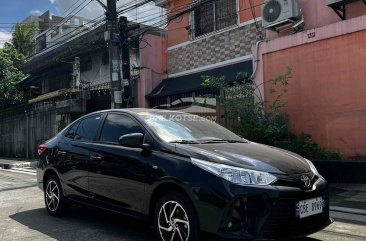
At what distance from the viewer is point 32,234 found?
18.1 feet

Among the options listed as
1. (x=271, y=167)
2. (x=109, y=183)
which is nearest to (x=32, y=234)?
(x=109, y=183)

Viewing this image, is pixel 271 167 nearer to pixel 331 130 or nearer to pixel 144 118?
pixel 144 118

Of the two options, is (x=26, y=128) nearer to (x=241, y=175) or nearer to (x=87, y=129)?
(x=87, y=129)

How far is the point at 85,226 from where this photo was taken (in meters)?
5.86

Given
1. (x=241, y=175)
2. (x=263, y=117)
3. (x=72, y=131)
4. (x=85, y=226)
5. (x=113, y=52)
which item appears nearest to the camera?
(x=241, y=175)

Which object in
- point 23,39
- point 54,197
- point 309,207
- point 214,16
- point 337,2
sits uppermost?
point 23,39

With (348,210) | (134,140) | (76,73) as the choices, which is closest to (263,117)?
(348,210)

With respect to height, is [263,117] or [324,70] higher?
[324,70]

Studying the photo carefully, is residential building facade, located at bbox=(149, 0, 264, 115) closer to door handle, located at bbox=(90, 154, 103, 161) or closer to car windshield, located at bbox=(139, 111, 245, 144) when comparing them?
car windshield, located at bbox=(139, 111, 245, 144)

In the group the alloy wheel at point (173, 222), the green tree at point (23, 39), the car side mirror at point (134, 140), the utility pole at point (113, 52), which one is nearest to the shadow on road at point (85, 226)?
the alloy wheel at point (173, 222)

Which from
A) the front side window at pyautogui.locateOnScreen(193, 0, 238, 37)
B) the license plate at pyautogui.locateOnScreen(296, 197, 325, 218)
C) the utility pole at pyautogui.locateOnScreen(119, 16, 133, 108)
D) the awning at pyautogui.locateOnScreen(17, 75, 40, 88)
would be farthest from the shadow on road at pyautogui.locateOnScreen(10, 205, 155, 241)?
the awning at pyautogui.locateOnScreen(17, 75, 40, 88)

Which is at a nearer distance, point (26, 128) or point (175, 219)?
point (175, 219)

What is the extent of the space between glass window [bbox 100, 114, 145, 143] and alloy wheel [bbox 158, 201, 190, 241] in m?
1.06

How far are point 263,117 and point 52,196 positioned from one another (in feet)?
19.3
